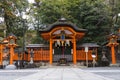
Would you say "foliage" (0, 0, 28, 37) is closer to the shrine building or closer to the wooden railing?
the shrine building

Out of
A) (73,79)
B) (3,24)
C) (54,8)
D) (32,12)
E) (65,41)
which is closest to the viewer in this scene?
(73,79)

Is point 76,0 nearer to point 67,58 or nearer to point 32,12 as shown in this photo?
point 32,12

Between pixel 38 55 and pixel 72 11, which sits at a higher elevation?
pixel 72 11

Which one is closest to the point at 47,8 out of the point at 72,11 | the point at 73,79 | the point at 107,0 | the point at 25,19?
the point at 72,11

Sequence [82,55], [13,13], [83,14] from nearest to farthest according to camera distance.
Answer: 1. [82,55]
2. [83,14]
3. [13,13]

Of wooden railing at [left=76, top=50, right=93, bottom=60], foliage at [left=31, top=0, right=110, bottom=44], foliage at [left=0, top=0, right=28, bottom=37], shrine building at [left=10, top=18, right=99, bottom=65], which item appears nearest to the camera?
shrine building at [left=10, top=18, right=99, bottom=65]

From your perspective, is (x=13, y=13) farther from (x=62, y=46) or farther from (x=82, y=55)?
(x=82, y=55)

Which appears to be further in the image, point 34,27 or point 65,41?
point 34,27

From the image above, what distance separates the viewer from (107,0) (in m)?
39.8

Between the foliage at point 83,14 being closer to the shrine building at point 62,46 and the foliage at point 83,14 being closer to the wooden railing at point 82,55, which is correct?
the shrine building at point 62,46

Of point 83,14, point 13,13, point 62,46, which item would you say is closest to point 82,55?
point 62,46

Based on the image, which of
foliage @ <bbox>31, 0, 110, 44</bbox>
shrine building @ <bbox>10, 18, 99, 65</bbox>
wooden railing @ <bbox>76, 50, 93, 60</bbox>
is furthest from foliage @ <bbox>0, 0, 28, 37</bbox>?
wooden railing @ <bbox>76, 50, 93, 60</bbox>

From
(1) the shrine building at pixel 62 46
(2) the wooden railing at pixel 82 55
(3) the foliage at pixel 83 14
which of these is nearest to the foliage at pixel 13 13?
(3) the foliage at pixel 83 14

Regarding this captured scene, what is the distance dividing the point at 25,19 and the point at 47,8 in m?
6.74
